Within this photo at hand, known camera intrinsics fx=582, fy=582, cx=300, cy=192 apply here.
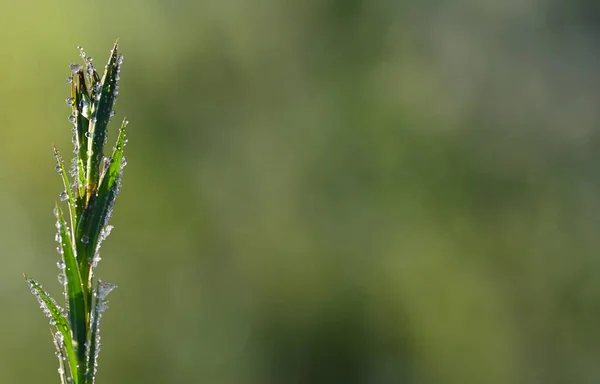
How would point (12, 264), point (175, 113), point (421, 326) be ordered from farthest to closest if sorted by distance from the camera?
point (421, 326) → point (175, 113) → point (12, 264)

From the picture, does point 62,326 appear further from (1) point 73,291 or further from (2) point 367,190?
(2) point 367,190

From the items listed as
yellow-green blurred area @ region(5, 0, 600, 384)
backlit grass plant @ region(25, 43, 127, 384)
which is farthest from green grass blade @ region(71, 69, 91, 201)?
yellow-green blurred area @ region(5, 0, 600, 384)

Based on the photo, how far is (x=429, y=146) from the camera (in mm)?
1911

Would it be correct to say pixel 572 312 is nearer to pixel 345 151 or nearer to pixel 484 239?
pixel 484 239

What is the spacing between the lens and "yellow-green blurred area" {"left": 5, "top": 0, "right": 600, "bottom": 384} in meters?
1.82

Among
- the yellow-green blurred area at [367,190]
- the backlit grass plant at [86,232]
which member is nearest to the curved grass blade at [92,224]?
the backlit grass plant at [86,232]

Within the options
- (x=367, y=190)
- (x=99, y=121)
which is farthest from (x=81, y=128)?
(x=367, y=190)

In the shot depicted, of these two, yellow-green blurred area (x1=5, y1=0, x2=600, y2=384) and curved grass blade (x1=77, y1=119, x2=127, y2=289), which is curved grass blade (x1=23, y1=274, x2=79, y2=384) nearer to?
curved grass blade (x1=77, y1=119, x2=127, y2=289)

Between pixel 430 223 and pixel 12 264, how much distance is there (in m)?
1.27

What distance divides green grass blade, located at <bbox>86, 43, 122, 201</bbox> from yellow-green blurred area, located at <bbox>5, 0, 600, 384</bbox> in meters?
1.61

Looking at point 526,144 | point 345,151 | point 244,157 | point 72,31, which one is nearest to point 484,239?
point 526,144

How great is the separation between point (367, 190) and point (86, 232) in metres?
1.78

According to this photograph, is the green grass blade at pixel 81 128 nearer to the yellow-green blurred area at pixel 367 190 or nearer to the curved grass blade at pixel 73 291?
the curved grass blade at pixel 73 291

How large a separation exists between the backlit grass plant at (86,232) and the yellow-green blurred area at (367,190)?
1.61 metres
